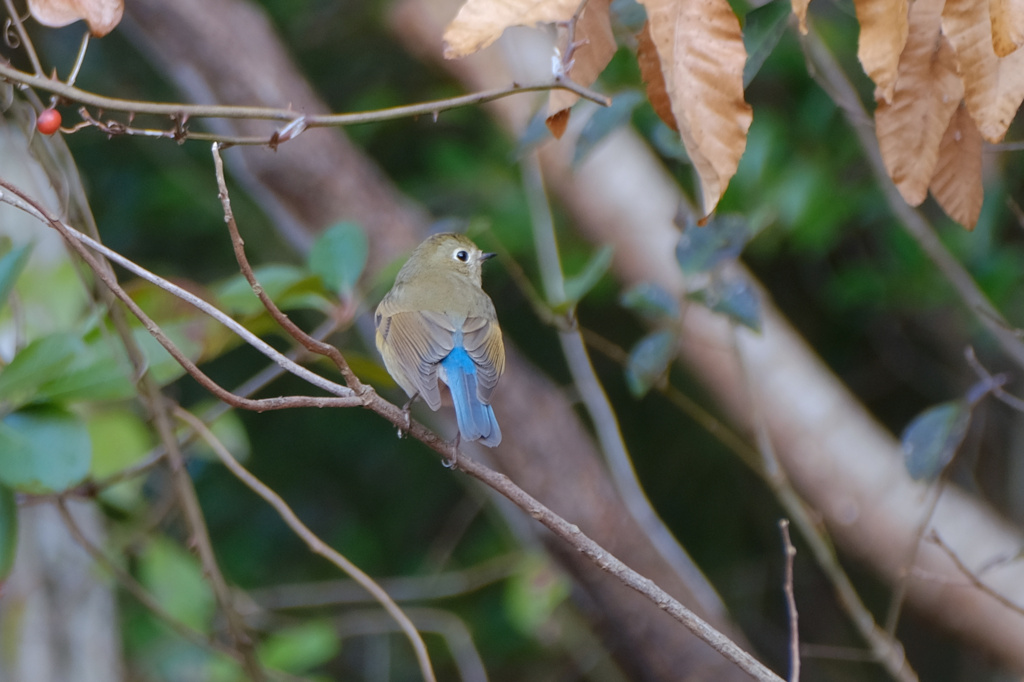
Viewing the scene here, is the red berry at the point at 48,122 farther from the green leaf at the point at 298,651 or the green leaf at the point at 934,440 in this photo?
the green leaf at the point at 298,651

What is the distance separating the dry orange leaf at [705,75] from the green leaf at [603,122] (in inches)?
36.0

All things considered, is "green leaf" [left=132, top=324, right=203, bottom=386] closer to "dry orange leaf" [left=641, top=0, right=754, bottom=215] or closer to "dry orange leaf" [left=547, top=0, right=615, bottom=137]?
"dry orange leaf" [left=547, top=0, right=615, bottom=137]

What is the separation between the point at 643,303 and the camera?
7.63 feet

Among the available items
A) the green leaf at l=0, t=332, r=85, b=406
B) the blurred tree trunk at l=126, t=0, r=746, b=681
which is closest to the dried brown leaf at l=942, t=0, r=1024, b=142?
the green leaf at l=0, t=332, r=85, b=406

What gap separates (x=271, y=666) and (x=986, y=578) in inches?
92.9

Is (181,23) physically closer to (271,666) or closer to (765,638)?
(271,666)

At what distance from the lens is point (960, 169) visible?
1.34m

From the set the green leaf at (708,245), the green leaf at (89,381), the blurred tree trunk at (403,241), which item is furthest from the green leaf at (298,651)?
the green leaf at (708,245)

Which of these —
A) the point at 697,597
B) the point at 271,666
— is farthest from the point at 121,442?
the point at 697,597

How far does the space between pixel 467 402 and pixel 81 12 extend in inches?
40.3

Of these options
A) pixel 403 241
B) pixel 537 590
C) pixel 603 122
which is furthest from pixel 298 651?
pixel 603 122

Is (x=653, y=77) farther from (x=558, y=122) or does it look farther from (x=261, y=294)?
(x=261, y=294)

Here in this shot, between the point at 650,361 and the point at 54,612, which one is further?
the point at 54,612

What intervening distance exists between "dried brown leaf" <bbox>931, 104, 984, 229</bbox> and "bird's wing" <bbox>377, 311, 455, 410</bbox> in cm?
104
